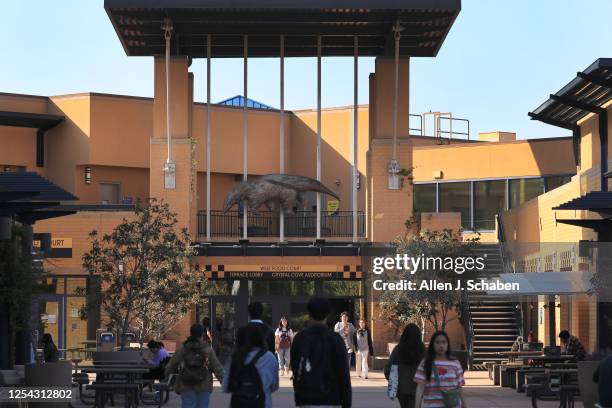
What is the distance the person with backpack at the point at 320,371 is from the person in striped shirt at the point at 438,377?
1503mm

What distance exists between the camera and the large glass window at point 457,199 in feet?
174

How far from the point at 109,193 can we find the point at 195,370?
36362 millimetres

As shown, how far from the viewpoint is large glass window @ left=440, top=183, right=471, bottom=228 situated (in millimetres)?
53062

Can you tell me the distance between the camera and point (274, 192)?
43.3m

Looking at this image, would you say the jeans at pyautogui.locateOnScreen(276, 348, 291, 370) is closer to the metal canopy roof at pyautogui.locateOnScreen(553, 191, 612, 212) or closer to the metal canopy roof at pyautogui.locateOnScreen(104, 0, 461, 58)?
the metal canopy roof at pyautogui.locateOnScreen(104, 0, 461, 58)

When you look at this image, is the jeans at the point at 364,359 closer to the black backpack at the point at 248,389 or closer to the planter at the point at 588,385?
the planter at the point at 588,385

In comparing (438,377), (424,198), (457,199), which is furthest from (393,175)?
(438,377)

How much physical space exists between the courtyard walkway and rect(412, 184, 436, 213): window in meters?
17.0

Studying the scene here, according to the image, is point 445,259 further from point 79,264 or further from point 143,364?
point 143,364

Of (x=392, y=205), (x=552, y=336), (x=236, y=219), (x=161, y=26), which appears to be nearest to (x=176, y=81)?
(x=161, y=26)

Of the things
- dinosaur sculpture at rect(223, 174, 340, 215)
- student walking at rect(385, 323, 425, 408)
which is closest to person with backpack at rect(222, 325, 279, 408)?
student walking at rect(385, 323, 425, 408)

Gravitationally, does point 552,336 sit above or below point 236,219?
below

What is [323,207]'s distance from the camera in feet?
161

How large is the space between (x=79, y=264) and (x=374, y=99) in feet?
34.5
